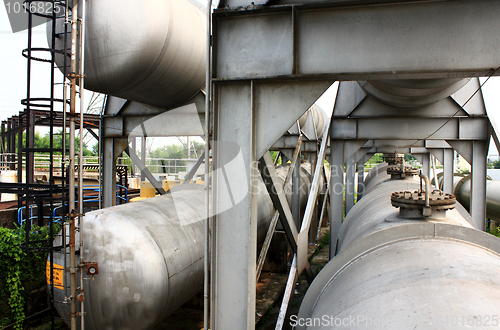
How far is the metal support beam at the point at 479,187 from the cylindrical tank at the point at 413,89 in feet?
8.09

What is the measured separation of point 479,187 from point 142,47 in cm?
708

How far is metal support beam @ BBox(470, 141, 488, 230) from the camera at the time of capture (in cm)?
716

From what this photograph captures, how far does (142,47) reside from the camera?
173 inches

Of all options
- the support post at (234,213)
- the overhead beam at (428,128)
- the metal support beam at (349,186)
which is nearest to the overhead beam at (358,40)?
the support post at (234,213)

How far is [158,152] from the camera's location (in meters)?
43.3

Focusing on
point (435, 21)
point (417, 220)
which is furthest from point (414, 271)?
point (435, 21)

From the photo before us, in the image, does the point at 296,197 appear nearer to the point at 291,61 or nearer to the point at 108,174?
the point at 108,174

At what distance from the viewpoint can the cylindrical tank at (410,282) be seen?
71.2 inches

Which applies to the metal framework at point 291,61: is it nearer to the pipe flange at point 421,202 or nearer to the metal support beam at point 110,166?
the pipe flange at point 421,202

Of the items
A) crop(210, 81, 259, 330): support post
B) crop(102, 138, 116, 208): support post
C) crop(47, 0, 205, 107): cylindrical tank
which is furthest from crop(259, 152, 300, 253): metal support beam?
crop(102, 138, 116, 208): support post

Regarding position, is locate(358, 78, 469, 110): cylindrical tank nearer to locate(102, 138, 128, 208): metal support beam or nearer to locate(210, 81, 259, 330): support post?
locate(210, 81, 259, 330): support post

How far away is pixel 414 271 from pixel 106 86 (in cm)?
428

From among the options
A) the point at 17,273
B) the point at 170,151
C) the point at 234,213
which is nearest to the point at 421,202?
the point at 234,213

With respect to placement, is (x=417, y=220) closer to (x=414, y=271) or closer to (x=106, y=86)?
(x=414, y=271)
